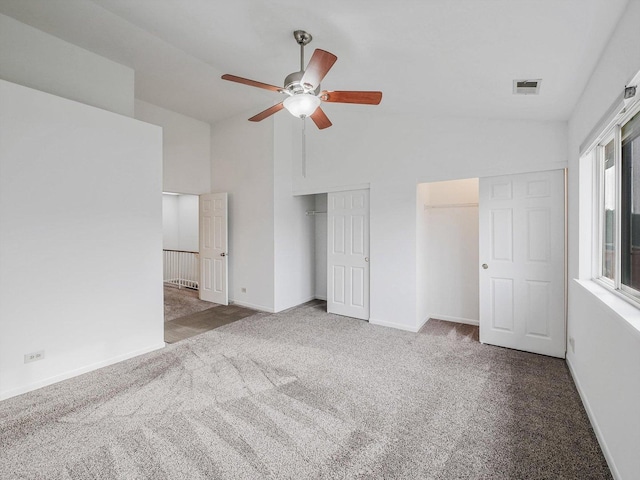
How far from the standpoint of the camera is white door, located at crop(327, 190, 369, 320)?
4496mm

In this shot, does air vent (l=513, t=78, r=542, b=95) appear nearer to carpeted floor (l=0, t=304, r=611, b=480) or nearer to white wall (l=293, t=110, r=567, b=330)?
white wall (l=293, t=110, r=567, b=330)

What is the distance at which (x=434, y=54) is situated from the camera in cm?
219

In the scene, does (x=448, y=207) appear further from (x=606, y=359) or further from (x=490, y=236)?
(x=606, y=359)

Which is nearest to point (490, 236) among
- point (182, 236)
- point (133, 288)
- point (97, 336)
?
point (133, 288)

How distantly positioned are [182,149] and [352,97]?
4.00m

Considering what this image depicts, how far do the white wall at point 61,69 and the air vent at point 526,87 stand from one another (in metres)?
4.11

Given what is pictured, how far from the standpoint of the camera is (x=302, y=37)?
231 cm

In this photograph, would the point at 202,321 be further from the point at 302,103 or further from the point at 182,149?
the point at 302,103

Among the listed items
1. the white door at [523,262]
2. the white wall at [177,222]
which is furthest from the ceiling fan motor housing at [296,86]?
the white wall at [177,222]

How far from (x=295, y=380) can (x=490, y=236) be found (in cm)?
269

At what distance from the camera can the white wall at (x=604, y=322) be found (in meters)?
1.42

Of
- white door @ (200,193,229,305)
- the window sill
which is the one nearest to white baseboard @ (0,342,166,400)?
white door @ (200,193,229,305)

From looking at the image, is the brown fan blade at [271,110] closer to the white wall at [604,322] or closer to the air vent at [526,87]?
the air vent at [526,87]

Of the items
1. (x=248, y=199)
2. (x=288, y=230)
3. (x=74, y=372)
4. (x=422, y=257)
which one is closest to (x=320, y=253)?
(x=288, y=230)
